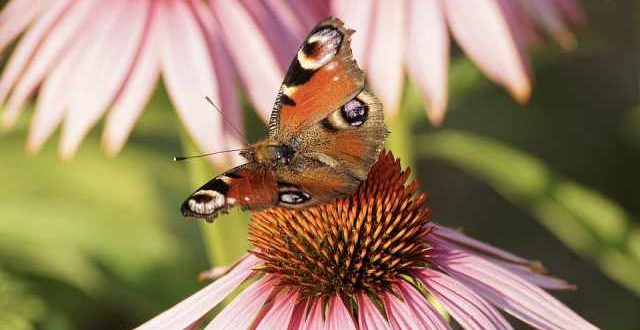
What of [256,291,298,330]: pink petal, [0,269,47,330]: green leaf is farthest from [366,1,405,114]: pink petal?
[0,269,47,330]: green leaf

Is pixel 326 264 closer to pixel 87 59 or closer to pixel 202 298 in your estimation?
pixel 202 298

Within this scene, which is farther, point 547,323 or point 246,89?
point 246,89

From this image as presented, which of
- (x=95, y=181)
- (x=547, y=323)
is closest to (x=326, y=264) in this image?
(x=547, y=323)

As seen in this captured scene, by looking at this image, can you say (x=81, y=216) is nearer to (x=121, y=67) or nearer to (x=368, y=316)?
(x=121, y=67)

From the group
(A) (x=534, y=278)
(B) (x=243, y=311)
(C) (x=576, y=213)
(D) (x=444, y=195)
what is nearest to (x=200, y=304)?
(B) (x=243, y=311)

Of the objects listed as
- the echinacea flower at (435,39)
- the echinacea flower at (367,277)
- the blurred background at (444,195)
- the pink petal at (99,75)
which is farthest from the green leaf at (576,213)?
the pink petal at (99,75)

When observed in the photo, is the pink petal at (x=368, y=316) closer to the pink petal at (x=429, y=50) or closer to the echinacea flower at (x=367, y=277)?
the echinacea flower at (x=367, y=277)
